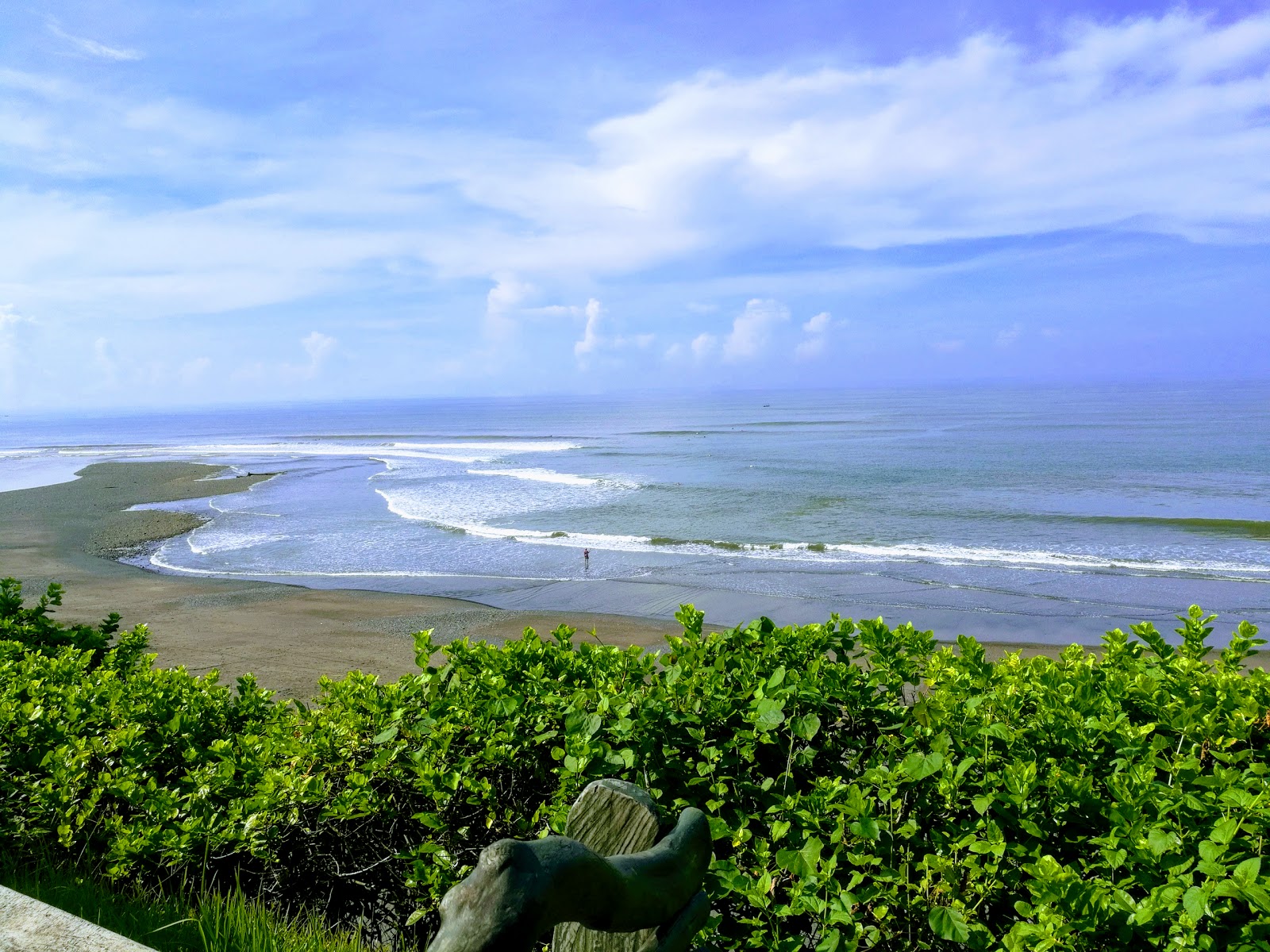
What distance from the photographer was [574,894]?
120 cm

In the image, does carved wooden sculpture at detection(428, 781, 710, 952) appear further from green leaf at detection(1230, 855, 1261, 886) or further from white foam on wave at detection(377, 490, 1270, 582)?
white foam on wave at detection(377, 490, 1270, 582)

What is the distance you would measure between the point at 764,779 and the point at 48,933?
2028 millimetres

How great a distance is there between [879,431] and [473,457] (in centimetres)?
3455

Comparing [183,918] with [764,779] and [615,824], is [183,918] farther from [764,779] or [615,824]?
[615,824]

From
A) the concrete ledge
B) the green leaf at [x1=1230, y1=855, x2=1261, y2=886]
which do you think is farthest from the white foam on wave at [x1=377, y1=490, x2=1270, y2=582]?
the concrete ledge

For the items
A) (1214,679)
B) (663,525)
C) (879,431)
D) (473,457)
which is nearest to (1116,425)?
(879,431)

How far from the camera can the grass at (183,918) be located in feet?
9.08

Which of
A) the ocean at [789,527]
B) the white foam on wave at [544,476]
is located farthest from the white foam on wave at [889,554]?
the white foam on wave at [544,476]

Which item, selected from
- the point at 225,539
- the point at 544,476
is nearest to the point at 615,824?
the point at 225,539

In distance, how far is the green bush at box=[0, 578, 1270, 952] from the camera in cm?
234

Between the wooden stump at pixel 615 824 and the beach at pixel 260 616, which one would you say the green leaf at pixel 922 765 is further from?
the beach at pixel 260 616

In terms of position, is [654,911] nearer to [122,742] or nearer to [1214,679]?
[1214,679]

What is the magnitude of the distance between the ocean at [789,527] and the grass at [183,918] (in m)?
12.8

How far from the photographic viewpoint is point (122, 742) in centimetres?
337
